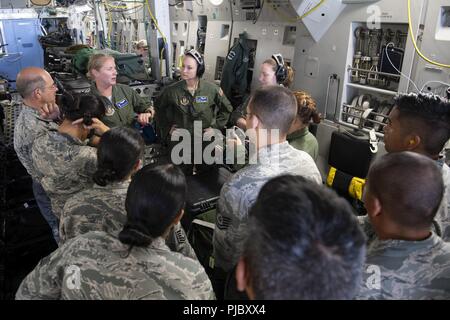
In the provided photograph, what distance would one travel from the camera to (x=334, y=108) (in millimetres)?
3094

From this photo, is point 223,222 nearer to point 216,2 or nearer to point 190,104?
point 190,104

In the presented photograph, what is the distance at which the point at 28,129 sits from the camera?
2090mm

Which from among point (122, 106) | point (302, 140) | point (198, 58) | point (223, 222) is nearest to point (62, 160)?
point (223, 222)

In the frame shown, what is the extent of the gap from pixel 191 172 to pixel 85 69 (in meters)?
1.78

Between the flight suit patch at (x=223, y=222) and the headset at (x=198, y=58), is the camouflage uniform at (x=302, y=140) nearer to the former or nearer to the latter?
the flight suit patch at (x=223, y=222)

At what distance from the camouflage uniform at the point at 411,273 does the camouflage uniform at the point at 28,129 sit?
191 centimetres

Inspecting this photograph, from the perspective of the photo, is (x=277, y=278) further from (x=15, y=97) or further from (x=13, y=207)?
(x=15, y=97)

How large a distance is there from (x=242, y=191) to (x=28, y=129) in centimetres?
145

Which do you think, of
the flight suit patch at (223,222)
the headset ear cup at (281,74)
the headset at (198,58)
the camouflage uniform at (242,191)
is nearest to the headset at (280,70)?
the headset ear cup at (281,74)

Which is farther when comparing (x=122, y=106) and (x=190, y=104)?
(x=190, y=104)

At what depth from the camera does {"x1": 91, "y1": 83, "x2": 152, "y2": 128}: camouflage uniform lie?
2718 mm

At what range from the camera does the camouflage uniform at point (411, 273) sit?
0.99 meters

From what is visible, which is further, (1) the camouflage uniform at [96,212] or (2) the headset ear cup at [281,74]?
(2) the headset ear cup at [281,74]

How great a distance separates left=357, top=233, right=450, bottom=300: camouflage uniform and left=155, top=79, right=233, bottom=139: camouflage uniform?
2.26 meters
